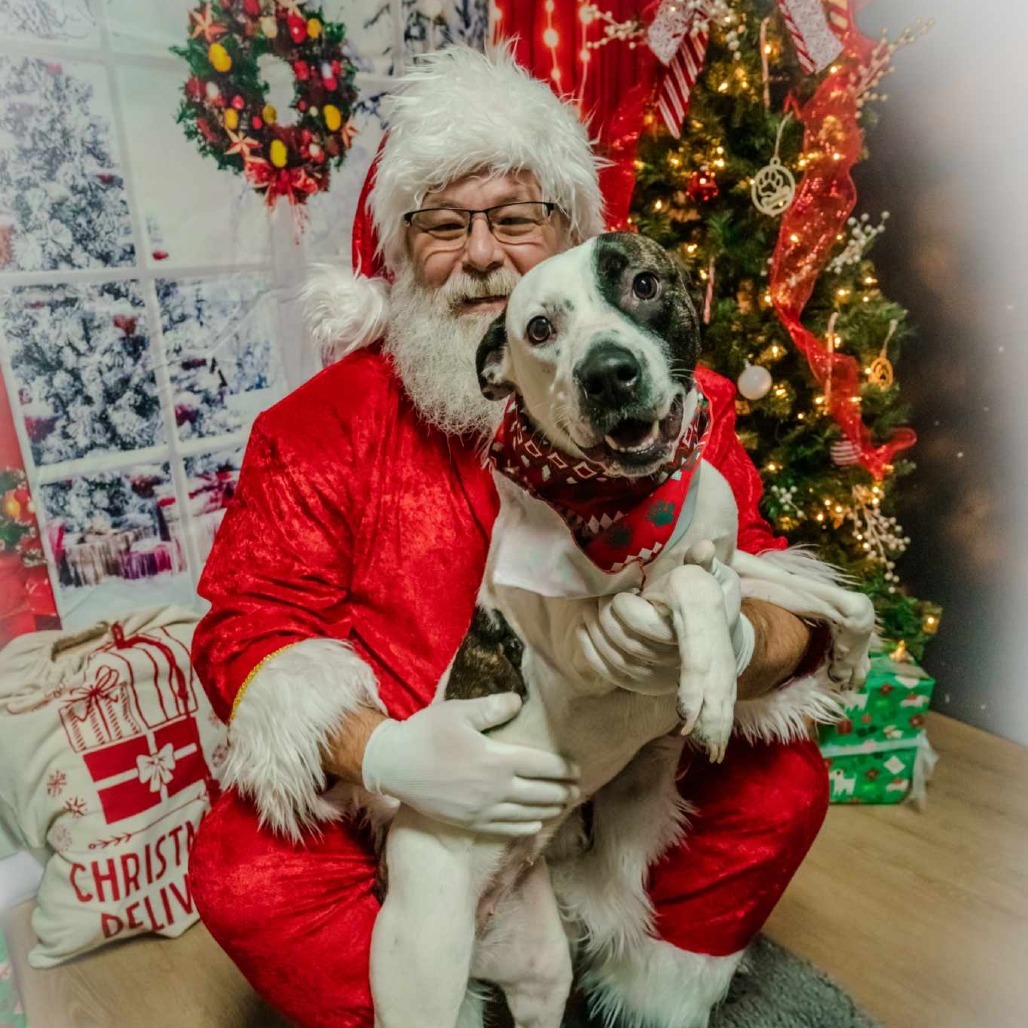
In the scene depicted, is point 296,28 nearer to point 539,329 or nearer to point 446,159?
point 446,159

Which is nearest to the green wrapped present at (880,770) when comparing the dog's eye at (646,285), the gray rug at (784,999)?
the gray rug at (784,999)

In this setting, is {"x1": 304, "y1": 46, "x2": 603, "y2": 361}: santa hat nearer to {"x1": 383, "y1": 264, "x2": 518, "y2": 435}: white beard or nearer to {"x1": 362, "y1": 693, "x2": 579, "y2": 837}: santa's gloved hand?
{"x1": 383, "y1": 264, "x2": 518, "y2": 435}: white beard

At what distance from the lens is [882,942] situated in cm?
183

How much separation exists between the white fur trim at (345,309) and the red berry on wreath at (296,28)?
0.81 metres

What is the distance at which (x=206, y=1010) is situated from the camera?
1716mm

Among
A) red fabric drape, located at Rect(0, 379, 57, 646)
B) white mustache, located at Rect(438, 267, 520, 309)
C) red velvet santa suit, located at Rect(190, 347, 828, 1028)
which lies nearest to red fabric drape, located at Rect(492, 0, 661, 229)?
white mustache, located at Rect(438, 267, 520, 309)

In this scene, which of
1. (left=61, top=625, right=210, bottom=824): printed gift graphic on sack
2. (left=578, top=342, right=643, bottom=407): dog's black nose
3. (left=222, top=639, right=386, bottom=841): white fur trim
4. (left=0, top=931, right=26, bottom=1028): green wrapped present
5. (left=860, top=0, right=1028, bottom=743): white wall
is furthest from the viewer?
(left=860, top=0, right=1028, bottom=743): white wall

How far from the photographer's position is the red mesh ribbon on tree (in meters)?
2.11

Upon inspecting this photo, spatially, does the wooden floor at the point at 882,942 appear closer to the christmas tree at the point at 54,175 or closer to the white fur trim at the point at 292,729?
the white fur trim at the point at 292,729

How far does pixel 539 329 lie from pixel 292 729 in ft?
2.37

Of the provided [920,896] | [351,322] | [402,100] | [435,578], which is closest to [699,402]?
[435,578]

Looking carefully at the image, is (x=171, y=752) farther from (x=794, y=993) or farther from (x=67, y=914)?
(x=794, y=993)

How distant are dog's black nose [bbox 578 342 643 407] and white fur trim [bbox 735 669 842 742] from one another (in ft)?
2.46

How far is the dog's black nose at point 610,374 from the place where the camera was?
926 millimetres
